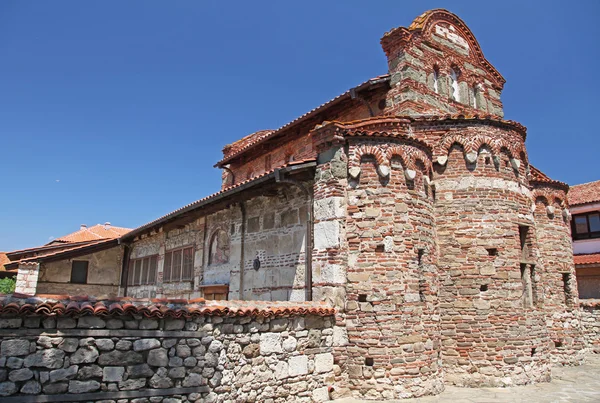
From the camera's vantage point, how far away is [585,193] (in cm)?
2214

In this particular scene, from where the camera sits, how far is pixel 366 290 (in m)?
8.19

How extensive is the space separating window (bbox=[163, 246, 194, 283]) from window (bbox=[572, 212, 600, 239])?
18.7 meters

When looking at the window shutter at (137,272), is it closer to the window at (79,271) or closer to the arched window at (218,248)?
the window at (79,271)

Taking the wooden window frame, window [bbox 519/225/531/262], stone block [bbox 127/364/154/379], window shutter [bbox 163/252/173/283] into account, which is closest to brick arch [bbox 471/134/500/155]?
window [bbox 519/225/531/262]

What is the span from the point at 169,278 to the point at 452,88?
1104 cm

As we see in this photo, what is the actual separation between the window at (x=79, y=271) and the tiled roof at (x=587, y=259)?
860 inches

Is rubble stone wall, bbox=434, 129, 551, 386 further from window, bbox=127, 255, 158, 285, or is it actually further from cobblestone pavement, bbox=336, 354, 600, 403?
window, bbox=127, 255, 158, 285

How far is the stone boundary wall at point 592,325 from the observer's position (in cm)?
1450


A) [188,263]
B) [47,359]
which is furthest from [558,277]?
[47,359]

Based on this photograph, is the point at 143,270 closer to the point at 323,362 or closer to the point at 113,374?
the point at 323,362

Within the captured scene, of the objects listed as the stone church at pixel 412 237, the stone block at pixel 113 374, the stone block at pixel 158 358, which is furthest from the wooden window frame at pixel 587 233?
the stone block at pixel 113 374

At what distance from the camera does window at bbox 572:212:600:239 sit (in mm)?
21047

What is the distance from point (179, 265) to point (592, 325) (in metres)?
14.0

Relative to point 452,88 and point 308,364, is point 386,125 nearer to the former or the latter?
point 452,88
